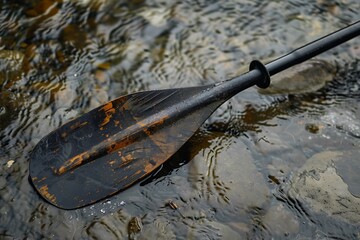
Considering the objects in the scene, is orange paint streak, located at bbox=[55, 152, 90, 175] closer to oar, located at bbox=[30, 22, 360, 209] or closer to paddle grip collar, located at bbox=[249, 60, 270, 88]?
oar, located at bbox=[30, 22, 360, 209]

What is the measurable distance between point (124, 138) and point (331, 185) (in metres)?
1.26

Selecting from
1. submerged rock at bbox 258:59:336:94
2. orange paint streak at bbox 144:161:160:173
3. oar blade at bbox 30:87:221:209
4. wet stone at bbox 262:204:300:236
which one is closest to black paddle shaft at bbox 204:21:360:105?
oar blade at bbox 30:87:221:209

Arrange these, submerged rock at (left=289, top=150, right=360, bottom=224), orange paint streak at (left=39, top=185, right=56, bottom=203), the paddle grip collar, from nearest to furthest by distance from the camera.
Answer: orange paint streak at (left=39, top=185, right=56, bottom=203), submerged rock at (left=289, top=150, right=360, bottom=224), the paddle grip collar

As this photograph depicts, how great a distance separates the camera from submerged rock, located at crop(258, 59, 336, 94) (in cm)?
288

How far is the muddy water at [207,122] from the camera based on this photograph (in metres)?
2.13

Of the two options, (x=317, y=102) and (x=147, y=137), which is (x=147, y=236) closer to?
(x=147, y=137)

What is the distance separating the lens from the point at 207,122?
2.64 m

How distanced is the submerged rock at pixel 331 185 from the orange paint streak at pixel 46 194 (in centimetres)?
135

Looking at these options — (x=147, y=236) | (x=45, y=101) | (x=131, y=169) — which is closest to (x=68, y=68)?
(x=45, y=101)

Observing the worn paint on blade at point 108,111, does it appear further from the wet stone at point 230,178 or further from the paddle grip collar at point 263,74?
the paddle grip collar at point 263,74

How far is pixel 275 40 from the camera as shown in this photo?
10.7ft

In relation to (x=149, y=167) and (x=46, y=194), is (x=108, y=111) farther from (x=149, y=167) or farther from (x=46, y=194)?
(x=46, y=194)

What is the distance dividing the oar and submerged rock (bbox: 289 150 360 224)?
61 cm

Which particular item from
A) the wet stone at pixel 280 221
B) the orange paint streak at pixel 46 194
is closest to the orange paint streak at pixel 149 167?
the orange paint streak at pixel 46 194
